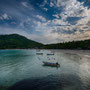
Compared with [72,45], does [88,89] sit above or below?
below

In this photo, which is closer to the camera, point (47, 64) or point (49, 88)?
point (49, 88)

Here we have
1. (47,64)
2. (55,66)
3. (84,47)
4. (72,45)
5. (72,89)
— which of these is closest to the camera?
(72,89)

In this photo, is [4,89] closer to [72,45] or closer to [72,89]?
[72,89]

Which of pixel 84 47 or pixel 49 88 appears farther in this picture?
pixel 84 47

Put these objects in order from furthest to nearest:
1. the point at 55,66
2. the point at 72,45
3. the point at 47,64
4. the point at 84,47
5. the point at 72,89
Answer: the point at 72,45 → the point at 84,47 → the point at 47,64 → the point at 55,66 → the point at 72,89

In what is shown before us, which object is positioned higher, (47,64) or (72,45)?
(72,45)

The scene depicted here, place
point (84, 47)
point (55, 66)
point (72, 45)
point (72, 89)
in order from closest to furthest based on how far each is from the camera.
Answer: point (72, 89)
point (55, 66)
point (84, 47)
point (72, 45)

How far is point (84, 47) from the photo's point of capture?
490 ft

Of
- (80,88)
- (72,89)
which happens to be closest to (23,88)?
(72,89)

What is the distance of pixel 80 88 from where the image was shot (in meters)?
14.4

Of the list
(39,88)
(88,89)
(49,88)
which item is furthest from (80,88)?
(39,88)

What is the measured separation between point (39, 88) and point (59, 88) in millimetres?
4417

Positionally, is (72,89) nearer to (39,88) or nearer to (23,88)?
(39,88)

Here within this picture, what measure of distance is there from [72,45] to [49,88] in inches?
6642
